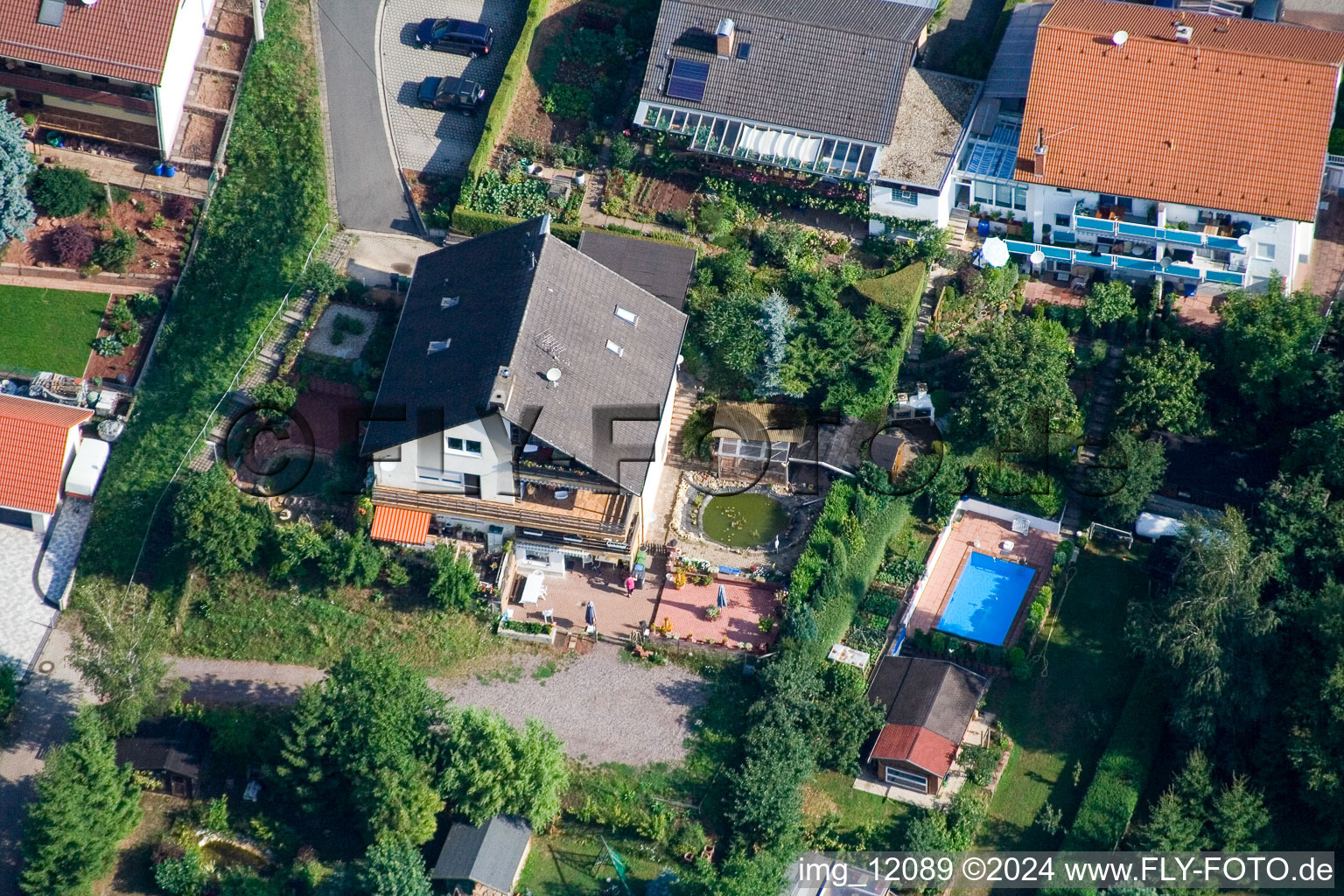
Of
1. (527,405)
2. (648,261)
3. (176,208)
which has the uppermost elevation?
(648,261)

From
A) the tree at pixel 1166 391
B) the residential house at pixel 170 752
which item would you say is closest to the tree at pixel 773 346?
the tree at pixel 1166 391

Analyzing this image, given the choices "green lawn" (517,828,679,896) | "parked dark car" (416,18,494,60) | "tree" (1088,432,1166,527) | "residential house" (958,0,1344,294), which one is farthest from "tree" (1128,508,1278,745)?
"parked dark car" (416,18,494,60)

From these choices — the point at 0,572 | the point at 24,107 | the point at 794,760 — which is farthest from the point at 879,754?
the point at 24,107

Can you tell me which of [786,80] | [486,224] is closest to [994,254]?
[786,80]

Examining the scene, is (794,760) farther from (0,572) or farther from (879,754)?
(0,572)

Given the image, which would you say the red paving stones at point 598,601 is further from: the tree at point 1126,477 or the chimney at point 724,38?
the chimney at point 724,38

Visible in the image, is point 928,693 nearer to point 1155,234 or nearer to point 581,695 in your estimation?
point 581,695

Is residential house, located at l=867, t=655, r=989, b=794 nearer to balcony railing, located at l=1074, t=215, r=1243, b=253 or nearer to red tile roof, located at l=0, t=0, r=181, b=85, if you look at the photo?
balcony railing, located at l=1074, t=215, r=1243, b=253
